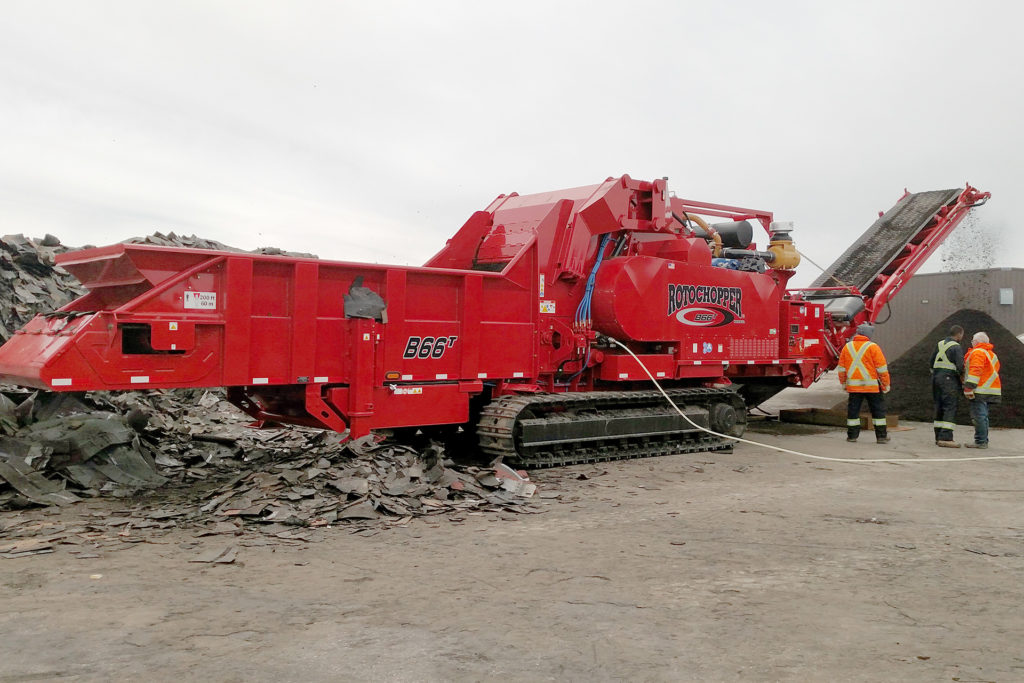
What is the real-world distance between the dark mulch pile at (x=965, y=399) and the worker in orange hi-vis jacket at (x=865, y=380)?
367 centimetres

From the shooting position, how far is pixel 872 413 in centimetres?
1180

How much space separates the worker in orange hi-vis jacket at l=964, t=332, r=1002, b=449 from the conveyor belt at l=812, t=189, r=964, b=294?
3.04m

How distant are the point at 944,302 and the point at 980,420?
9.10 m

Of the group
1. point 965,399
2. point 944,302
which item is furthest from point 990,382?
point 944,302

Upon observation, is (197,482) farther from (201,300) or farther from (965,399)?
(965,399)

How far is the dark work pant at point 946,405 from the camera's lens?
11.6 meters

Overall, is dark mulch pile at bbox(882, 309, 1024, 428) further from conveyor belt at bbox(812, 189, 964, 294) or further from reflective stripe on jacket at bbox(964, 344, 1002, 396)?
reflective stripe on jacket at bbox(964, 344, 1002, 396)

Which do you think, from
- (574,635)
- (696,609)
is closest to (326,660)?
(574,635)

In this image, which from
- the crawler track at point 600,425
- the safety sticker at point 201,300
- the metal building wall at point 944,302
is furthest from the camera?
the metal building wall at point 944,302

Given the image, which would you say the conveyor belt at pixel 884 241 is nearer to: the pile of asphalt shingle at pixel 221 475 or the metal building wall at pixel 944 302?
the metal building wall at pixel 944 302

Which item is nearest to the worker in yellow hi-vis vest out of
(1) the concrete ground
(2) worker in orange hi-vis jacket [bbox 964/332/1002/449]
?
(2) worker in orange hi-vis jacket [bbox 964/332/1002/449]

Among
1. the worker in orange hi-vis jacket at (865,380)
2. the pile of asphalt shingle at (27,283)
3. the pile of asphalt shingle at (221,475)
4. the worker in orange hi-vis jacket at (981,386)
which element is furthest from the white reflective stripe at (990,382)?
the pile of asphalt shingle at (27,283)

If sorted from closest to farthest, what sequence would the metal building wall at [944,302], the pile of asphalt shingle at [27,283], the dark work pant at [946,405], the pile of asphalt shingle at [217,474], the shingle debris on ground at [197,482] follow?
the shingle debris on ground at [197,482], the pile of asphalt shingle at [217,474], the pile of asphalt shingle at [27,283], the dark work pant at [946,405], the metal building wall at [944,302]

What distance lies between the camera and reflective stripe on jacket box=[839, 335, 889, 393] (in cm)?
1156
